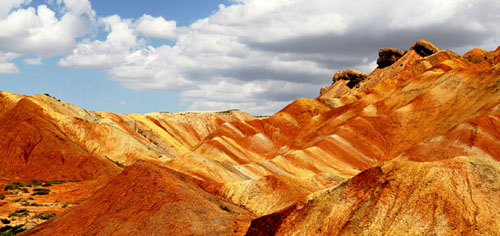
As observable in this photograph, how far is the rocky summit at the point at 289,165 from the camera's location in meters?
19.3

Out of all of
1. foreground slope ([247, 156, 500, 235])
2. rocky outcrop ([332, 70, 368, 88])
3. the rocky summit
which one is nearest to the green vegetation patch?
the rocky summit

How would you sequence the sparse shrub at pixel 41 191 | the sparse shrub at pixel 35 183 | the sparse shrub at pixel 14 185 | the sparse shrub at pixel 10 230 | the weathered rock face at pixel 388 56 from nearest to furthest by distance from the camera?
the sparse shrub at pixel 10 230, the sparse shrub at pixel 41 191, the sparse shrub at pixel 14 185, the sparse shrub at pixel 35 183, the weathered rock face at pixel 388 56

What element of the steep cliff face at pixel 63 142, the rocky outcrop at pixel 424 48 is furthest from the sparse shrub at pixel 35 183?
the rocky outcrop at pixel 424 48

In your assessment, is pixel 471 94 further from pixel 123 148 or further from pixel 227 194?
pixel 123 148

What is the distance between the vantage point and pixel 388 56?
427 ft

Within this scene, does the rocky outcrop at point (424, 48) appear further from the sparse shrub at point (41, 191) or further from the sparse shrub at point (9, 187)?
the sparse shrub at point (9, 187)

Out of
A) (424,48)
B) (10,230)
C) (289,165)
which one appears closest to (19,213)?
(10,230)

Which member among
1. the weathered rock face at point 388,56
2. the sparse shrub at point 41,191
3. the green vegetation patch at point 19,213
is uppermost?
the weathered rock face at point 388,56

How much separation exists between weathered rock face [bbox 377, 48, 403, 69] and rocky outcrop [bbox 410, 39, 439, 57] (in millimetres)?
6442

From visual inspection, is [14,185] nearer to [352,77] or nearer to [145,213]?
[145,213]

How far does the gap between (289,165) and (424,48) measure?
67.4m

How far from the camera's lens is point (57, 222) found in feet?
103

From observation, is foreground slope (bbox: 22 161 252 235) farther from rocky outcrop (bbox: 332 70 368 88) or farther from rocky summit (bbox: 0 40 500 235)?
rocky outcrop (bbox: 332 70 368 88)

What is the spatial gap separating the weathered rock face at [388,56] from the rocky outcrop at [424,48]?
21.1 feet
